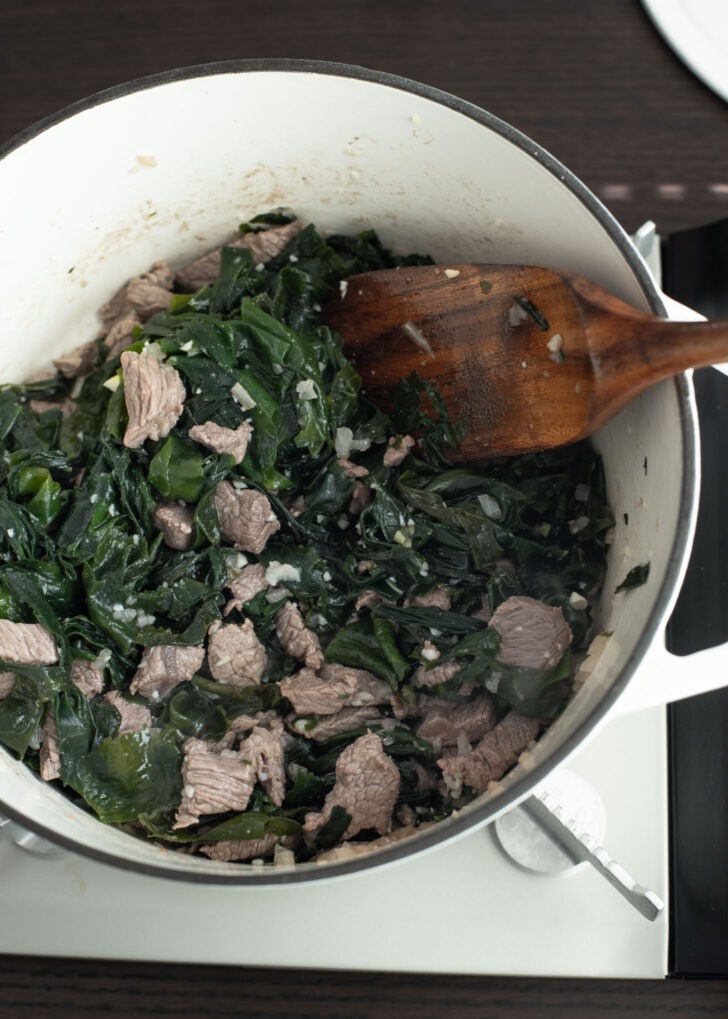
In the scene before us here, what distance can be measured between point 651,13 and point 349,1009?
2.76 m

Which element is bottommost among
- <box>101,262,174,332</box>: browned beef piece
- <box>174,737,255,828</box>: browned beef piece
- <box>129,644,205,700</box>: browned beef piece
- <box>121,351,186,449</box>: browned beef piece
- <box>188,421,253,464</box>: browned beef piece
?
<box>174,737,255,828</box>: browned beef piece

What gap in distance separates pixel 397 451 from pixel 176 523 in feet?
1.73

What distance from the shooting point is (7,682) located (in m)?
1.94

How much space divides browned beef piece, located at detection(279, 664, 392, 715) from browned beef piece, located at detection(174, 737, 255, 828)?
0.18 metres

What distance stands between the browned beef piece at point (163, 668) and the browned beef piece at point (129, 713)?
27 mm

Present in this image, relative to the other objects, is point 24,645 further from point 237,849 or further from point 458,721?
point 458,721

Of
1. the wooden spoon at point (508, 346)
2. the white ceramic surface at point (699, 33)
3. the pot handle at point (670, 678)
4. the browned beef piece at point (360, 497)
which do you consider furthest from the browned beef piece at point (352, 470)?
Answer: the white ceramic surface at point (699, 33)

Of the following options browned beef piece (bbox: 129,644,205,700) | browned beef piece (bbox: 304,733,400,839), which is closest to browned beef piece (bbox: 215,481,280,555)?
browned beef piece (bbox: 129,644,205,700)

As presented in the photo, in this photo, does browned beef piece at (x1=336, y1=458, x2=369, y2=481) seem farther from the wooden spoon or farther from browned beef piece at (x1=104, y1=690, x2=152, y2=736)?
browned beef piece at (x1=104, y1=690, x2=152, y2=736)

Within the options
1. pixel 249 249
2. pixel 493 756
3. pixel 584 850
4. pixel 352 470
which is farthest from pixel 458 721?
pixel 249 249

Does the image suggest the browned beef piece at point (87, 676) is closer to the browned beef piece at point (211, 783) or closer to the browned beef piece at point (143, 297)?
the browned beef piece at point (211, 783)

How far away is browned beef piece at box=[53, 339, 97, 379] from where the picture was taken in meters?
2.30

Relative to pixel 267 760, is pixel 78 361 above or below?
above

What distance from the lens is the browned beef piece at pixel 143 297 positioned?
7.49 feet
